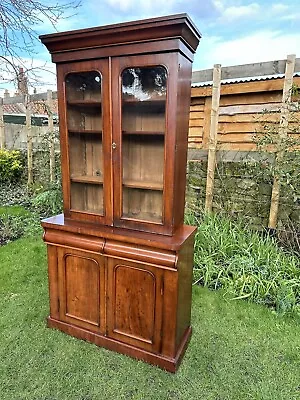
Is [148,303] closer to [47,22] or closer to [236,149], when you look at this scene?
[236,149]

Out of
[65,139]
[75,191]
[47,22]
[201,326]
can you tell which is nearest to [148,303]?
[201,326]

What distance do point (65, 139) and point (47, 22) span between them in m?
2.41

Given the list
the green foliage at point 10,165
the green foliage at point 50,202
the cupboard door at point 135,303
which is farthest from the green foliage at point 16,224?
the cupboard door at point 135,303

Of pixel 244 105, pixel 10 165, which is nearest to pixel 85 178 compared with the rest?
pixel 244 105

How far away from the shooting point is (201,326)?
1.94 metres

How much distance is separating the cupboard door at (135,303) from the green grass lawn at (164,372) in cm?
14

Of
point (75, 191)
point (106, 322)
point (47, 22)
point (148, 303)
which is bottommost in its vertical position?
point (106, 322)

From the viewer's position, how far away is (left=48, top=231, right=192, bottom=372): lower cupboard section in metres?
1.52

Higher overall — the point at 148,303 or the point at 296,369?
the point at 148,303

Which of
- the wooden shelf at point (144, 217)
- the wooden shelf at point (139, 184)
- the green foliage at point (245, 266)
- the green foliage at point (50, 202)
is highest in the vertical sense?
the wooden shelf at point (139, 184)

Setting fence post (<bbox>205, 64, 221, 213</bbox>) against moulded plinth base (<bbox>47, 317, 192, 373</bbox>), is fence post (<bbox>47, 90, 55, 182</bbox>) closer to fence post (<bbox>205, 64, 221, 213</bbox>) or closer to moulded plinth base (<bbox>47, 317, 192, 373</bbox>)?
fence post (<bbox>205, 64, 221, 213</bbox>)

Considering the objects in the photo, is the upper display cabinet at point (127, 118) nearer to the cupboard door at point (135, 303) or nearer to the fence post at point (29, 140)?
the cupboard door at point (135, 303)

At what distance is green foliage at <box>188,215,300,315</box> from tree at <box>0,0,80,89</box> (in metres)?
2.88

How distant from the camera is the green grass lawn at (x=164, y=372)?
1414 millimetres
